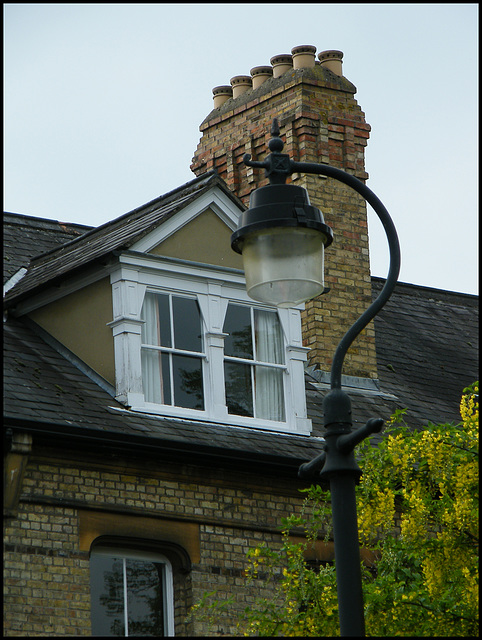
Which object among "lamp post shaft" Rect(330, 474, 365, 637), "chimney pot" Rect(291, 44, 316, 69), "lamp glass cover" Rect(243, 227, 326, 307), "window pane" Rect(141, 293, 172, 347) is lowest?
"lamp post shaft" Rect(330, 474, 365, 637)

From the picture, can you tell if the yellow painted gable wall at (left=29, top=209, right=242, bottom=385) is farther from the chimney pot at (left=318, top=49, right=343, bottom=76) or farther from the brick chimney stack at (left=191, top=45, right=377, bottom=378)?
the chimney pot at (left=318, top=49, right=343, bottom=76)

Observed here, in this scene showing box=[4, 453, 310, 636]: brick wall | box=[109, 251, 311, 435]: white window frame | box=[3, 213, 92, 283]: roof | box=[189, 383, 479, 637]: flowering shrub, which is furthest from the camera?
box=[3, 213, 92, 283]: roof

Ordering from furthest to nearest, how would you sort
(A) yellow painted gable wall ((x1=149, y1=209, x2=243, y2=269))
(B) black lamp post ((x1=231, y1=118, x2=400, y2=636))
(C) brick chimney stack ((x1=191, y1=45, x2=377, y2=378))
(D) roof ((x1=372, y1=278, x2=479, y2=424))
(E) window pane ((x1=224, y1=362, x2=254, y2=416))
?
(D) roof ((x1=372, y1=278, x2=479, y2=424)) → (C) brick chimney stack ((x1=191, y1=45, x2=377, y2=378)) → (A) yellow painted gable wall ((x1=149, y1=209, x2=243, y2=269)) → (E) window pane ((x1=224, y1=362, x2=254, y2=416)) → (B) black lamp post ((x1=231, y1=118, x2=400, y2=636))

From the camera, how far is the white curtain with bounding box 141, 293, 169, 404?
45.2ft

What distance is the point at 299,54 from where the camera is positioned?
18.0 metres

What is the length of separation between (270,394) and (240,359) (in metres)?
0.56

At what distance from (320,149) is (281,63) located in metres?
1.50

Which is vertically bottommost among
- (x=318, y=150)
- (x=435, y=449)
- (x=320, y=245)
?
(x=435, y=449)

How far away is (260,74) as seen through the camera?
18.4 metres

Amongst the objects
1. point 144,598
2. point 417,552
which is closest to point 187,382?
point 144,598

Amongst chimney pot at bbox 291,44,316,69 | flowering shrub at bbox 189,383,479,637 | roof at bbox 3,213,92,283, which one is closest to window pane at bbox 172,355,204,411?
roof at bbox 3,213,92,283

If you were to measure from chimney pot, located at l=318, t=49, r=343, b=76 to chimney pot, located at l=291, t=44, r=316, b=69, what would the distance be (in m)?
0.24

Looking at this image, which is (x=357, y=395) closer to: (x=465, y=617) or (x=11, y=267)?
(x=11, y=267)

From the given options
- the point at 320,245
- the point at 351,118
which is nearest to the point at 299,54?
the point at 351,118
